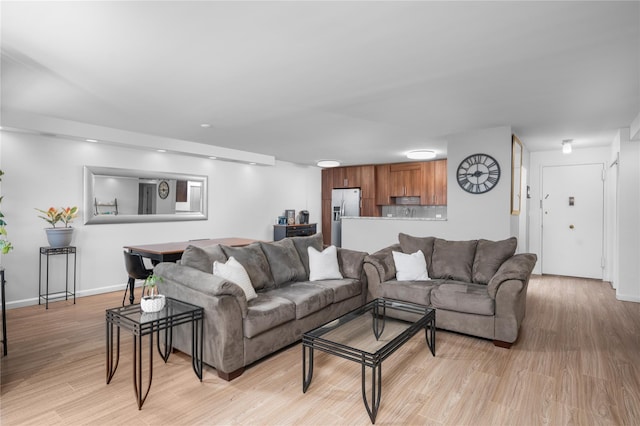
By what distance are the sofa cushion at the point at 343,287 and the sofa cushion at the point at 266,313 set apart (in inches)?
25.0

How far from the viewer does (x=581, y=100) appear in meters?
3.46

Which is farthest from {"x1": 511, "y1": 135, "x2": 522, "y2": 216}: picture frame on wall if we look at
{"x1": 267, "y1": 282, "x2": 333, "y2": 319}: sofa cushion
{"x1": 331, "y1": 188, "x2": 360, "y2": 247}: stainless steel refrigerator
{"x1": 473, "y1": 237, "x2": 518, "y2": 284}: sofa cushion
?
{"x1": 331, "y1": 188, "x2": 360, "y2": 247}: stainless steel refrigerator

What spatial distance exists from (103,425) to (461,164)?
470cm

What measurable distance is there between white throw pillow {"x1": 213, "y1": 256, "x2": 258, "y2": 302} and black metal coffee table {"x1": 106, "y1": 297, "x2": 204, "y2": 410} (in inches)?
16.1

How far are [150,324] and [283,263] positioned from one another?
5.54 ft

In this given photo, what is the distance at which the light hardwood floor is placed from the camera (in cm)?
213

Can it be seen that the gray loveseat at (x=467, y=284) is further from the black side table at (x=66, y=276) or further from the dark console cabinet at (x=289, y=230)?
the black side table at (x=66, y=276)

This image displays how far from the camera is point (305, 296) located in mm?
3201

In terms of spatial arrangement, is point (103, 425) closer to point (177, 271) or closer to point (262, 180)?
point (177, 271)

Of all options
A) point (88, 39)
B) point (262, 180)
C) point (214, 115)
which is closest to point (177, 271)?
point (88, 39)

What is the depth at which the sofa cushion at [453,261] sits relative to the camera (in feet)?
12.9

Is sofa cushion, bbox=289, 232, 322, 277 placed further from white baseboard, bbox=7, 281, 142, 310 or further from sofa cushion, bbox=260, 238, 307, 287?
white baseboard, bbox=7, 281, 142, 310

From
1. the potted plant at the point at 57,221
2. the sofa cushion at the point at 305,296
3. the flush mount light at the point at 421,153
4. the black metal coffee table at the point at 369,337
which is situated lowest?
the black metal coffee table at the point at 369,337

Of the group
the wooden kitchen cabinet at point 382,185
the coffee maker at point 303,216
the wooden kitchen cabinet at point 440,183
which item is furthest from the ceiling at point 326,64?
the coffee maker at point 303,216
